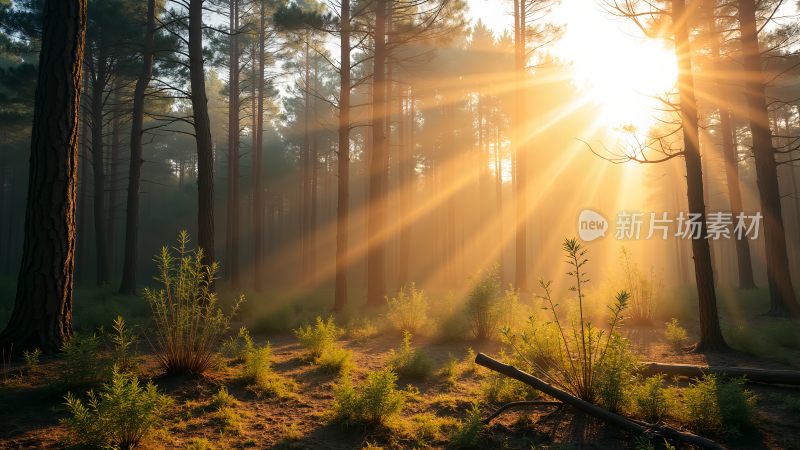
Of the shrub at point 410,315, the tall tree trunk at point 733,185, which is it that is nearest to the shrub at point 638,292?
the shrub at point 410,315

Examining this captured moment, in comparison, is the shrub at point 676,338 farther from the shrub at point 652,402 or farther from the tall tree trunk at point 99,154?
the tall tree trunk at point 99,154

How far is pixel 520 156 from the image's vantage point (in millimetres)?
15258

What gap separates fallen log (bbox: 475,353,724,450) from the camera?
2988mm

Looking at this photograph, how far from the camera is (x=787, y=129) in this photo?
26.0 metres

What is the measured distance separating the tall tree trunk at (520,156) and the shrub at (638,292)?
5.67 metres

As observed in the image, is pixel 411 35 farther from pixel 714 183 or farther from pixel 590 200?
pixel 714 183

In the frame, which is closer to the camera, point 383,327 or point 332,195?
point 383,327

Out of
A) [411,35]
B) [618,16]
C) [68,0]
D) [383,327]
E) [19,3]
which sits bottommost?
[383,327]

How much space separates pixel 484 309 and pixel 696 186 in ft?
12.5

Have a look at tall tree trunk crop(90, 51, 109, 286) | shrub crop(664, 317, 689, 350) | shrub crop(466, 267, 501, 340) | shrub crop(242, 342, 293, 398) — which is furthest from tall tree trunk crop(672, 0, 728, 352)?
tall tree trunk crop(90, 51, 109, 286)

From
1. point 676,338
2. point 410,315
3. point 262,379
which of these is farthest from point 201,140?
point 676,338

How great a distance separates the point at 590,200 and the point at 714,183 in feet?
27.6

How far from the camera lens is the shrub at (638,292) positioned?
360 inches

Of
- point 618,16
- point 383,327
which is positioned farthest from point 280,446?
point 618,16
